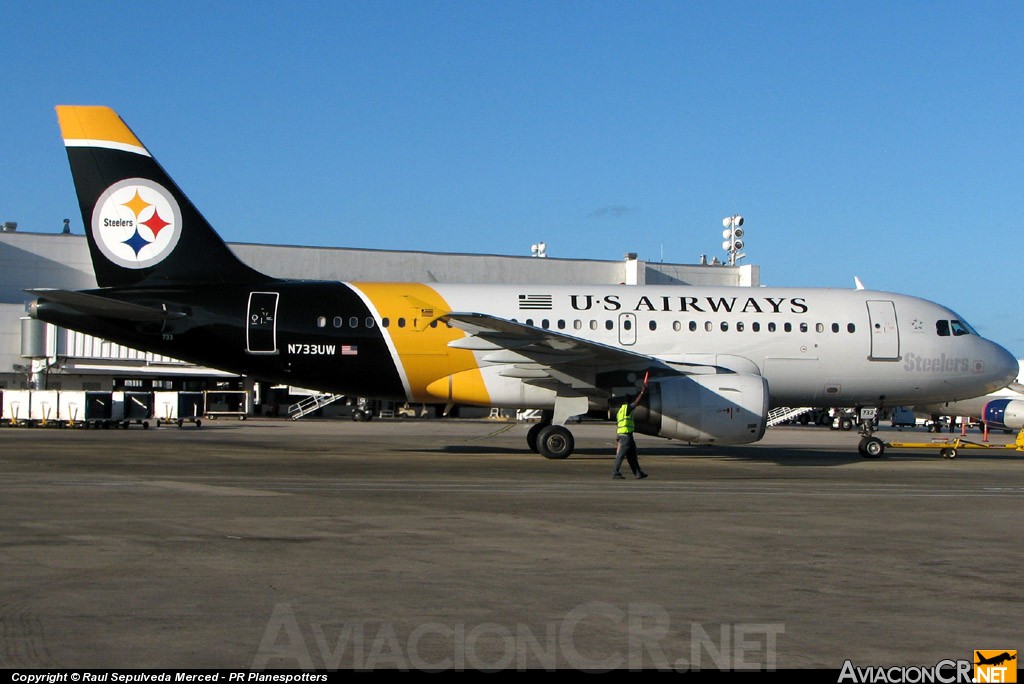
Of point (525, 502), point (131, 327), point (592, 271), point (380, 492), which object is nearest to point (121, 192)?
point (131, 327)

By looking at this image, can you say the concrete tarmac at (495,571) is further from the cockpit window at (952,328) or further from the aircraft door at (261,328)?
the cockpit window at (952,328)

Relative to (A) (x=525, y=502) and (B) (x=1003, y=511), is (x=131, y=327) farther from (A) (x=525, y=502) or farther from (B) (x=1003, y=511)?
(B) (x=1003, y=511)

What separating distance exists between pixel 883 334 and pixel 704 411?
651cm

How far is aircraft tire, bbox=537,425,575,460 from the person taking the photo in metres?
22.7

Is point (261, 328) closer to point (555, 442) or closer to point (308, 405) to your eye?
point (555, 442)

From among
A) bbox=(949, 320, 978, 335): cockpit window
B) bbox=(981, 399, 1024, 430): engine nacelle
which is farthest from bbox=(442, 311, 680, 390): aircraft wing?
bbox=(981, 399, 1024, 430): engine nacelle

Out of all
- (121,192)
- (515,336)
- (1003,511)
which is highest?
(121,192)

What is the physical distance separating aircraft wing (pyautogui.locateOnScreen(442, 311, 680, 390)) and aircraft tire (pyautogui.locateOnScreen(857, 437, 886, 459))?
6180mm

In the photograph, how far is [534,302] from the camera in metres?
24.7

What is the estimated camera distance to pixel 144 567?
8.33m

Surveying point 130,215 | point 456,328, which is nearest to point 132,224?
point 130,215

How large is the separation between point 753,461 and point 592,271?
47.5 m

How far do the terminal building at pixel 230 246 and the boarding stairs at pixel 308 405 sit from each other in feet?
5.10

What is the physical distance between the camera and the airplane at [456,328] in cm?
2281
